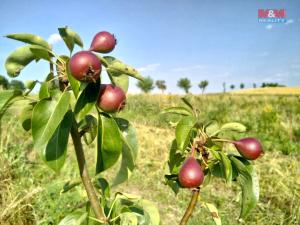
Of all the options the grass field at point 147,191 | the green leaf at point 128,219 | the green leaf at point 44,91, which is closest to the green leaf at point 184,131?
the green leaf at point 128,219

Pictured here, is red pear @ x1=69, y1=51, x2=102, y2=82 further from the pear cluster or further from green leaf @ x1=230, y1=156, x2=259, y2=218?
green leaf @ x1=230, y1=156, x2=259, y2=218

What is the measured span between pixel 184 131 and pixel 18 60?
1.44ft

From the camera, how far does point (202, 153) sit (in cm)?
97

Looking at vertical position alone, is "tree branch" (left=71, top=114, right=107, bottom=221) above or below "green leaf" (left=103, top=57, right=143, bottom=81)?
below

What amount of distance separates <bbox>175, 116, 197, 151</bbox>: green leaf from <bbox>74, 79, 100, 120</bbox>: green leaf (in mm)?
250

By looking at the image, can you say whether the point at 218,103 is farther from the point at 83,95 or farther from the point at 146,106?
the point at 83,95

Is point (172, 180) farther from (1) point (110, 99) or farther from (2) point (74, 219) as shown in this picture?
(1) point (110, 99)

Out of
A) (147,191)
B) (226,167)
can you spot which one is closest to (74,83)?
(226,167)

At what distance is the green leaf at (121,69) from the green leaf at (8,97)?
0.21m

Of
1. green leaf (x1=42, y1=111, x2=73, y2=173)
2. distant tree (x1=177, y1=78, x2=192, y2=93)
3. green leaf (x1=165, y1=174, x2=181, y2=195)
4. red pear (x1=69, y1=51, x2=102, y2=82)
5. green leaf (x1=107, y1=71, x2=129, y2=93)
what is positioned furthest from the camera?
distant tree (x1=177, y1=78, x2=192, y2=93)

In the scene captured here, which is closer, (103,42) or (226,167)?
(103,42)

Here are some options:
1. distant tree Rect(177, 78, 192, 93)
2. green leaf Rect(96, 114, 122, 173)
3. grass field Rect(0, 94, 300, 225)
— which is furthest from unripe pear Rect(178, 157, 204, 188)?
distant tree Rect(177, 78, 192, 93)

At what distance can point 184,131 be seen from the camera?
904mm

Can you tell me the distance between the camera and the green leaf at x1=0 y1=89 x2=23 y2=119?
2.59 ft
